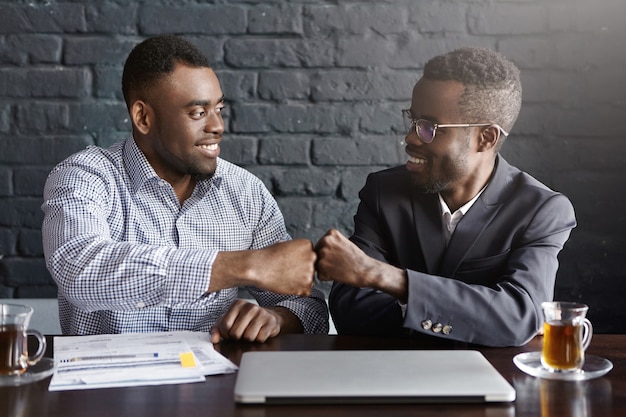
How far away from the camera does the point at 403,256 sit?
1.94 m

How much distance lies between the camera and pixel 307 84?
7.56ft

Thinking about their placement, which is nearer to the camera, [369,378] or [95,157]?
[369,378]

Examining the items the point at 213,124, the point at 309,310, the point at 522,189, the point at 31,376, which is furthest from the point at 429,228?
the point at 31,376

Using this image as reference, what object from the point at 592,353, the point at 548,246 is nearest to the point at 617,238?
the point at 548,246

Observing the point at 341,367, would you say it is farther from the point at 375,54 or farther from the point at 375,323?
the point at 375,54

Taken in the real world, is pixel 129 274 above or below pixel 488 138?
below

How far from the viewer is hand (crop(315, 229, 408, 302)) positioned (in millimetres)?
1611

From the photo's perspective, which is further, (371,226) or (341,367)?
(371,226)

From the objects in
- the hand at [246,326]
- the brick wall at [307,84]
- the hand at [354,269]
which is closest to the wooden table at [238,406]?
the hand at [246,326]

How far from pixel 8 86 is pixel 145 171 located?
23.6 inches

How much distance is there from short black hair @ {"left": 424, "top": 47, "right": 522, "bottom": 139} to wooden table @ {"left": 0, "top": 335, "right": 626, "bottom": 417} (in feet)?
2.72

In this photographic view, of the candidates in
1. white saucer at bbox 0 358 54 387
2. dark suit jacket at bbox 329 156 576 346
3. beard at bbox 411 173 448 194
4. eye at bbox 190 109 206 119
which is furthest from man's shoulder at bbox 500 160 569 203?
white saucer at bbox 0 358 54 387

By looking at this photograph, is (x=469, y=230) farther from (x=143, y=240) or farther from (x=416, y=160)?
(x=143, y=240)

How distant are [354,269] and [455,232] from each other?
0.33 m
